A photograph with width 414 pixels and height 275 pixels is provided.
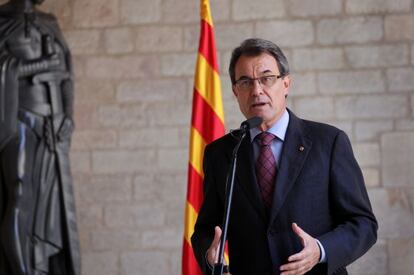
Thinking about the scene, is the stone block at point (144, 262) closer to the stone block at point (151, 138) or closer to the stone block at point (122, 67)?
the stone block at point (151, 138)

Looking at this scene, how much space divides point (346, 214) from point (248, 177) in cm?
27

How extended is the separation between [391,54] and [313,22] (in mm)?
581

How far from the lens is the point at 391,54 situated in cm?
497

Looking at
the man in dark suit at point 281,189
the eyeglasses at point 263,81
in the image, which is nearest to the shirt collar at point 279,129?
the man in dark suit at point 281,189

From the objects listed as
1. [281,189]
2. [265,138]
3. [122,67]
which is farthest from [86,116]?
[281,189]

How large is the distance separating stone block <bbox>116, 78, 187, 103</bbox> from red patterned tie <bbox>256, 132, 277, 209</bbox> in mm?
3224

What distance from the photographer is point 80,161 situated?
5.19 m

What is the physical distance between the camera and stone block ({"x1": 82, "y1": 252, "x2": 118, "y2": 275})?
515cm

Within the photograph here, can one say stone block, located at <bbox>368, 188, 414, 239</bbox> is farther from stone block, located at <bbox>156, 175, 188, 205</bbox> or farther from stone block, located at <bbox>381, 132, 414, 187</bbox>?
stone block, located at <bbox>156, 175, 188, 205</bbox>

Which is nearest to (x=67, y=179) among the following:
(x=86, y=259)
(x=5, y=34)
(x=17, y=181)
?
(x=17, y=181)

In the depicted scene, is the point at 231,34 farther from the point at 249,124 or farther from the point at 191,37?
the point at 249,124

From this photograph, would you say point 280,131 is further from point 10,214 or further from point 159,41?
point 159,41

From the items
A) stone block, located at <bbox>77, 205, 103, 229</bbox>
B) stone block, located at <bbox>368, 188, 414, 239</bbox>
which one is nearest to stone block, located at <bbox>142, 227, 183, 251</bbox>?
stone block, located at <bbox>77, 205, 103, 229</bbox>

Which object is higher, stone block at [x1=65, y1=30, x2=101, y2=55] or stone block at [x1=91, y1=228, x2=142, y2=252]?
stone block at [x1=65, y1=30, x2=101, y2=55]
